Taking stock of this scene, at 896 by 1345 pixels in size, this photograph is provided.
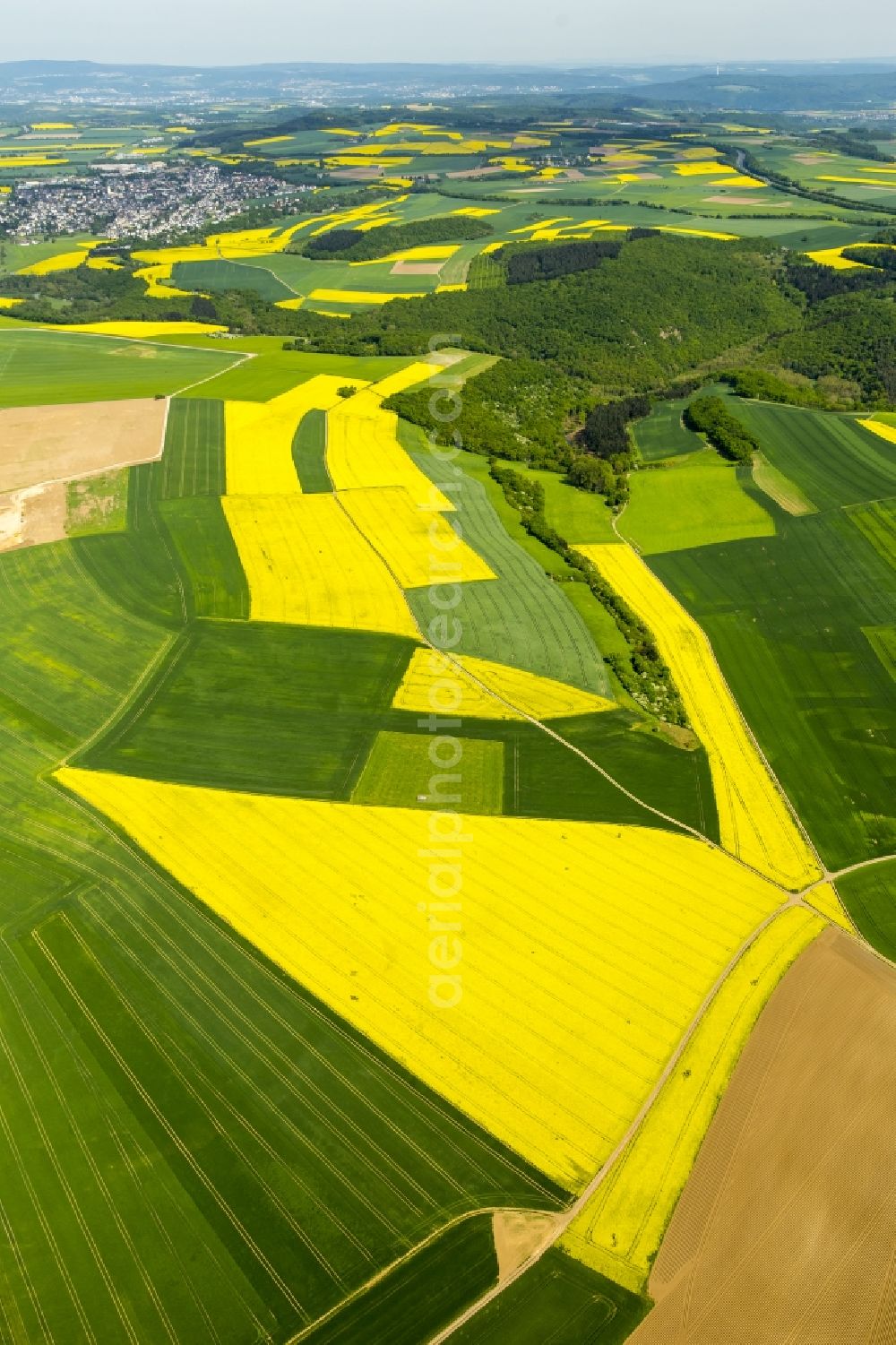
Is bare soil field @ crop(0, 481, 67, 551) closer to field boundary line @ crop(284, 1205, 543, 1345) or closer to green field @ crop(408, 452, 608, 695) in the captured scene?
green field @ crop(408, 452, 608, 695)

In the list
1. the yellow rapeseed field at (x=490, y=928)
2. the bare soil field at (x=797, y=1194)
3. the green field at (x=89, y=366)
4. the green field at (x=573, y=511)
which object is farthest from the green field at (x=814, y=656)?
the green field at (x=89, y=366)

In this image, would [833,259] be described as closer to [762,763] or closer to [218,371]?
[218,371]

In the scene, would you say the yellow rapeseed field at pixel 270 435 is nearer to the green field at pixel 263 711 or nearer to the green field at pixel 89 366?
the green field at pixel 89 366

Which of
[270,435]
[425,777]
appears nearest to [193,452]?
[270,435]

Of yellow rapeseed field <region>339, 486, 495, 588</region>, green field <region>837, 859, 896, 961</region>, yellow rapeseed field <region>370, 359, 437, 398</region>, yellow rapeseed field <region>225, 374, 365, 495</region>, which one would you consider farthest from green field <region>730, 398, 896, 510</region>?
yellow rapeseed field <region>225, 374, 365, 495</region>

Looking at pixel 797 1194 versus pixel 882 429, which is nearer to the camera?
pixel 797 1194

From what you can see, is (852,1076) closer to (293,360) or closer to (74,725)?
(74,725)
